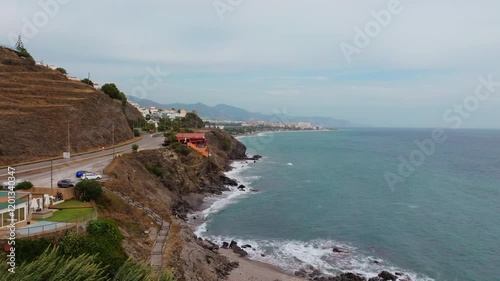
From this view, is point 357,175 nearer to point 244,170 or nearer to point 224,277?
point 244,170

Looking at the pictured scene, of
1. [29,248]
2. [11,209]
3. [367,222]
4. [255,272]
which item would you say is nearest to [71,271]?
[29,248]

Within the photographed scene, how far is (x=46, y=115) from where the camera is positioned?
164 ft

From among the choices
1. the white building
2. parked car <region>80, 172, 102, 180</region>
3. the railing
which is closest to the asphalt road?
parked car <region>80, 172, 102, 180</region>

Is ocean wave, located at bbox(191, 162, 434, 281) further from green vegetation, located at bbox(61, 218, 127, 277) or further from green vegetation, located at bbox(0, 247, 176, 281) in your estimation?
green vegetation, located at bbox(0, 247, 176, 281)

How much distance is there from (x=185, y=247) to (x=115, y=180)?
38.9 feet

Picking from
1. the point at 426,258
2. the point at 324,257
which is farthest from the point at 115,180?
the point at 426,258

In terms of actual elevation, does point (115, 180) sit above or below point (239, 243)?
above

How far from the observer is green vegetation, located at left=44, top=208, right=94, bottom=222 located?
81.1 ft

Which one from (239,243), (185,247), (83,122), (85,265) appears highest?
(83,122)

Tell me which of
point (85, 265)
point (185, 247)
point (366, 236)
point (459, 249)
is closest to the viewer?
point (85, 265)

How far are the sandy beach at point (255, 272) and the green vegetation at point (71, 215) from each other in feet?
41.4

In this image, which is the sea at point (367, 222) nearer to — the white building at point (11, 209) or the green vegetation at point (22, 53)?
the white building at point (11, 209)

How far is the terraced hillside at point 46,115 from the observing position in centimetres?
4462

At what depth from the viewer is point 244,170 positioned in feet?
292
